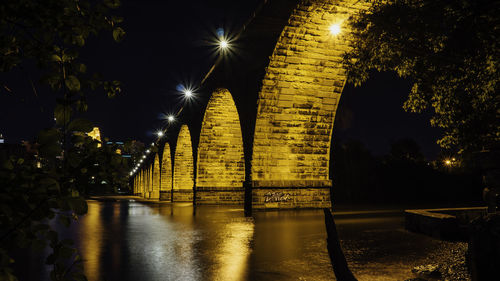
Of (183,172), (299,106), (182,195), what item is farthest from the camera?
(182,195)

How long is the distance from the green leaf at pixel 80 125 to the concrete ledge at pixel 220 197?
21.7 meters

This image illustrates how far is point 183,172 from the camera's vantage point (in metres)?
33.4

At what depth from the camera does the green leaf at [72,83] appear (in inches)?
58.9

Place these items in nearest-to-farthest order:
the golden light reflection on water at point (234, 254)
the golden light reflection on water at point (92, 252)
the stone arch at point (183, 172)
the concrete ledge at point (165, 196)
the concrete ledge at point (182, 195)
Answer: the golden light reflection on water at point (234, 254)
the golden light reflection on water at point (92, 252)
the stone arch at point (183, 172)
the concrete ledge at point (182, 195)
the concrete ledge at point (165, 196)

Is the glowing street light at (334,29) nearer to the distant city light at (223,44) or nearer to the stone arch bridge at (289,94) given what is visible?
the stone arch bridge at (289,94)

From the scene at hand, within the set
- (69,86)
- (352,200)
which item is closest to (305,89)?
(69,86)

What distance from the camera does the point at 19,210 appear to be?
1450 mm

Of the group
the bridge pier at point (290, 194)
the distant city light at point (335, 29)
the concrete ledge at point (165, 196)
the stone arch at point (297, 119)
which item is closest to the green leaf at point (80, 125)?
the stone arch at point (297, 119)

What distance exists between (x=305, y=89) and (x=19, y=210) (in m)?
13.4

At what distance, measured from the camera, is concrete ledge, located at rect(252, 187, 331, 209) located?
14.5 meters

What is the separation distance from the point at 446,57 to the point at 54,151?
6.28 metres

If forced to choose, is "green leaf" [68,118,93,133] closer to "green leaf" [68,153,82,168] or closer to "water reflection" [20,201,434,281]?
"green leaf" [68,153,82,168]

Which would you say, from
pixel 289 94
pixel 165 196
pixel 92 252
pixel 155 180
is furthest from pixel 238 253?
pixel 155 180

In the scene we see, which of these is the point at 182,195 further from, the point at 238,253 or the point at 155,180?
the point at 238,253
